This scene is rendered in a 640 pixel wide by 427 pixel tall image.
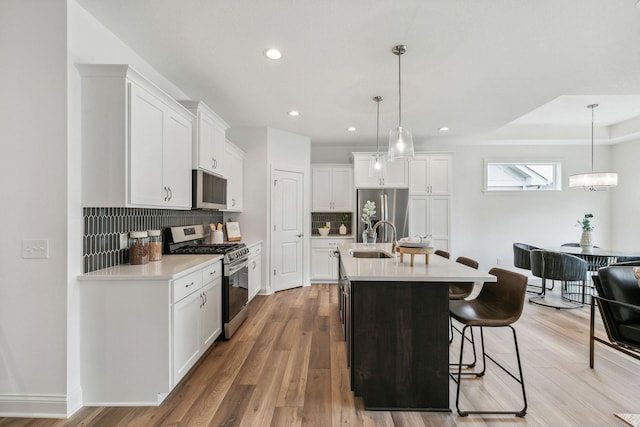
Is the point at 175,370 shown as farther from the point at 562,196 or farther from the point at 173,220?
the point at 562,196

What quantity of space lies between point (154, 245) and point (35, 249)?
2.58ft

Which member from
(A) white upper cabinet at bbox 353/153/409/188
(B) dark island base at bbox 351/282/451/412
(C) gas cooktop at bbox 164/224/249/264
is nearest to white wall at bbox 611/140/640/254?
(A) white upper cabinet at bbox 353/153/409/188

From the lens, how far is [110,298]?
2.00m

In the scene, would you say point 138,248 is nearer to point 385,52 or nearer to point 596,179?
point 385,52

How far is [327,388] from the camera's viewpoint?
2.21 meters

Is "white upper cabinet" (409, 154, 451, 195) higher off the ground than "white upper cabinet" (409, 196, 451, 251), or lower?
higher

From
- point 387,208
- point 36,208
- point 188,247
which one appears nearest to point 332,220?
point 387,208

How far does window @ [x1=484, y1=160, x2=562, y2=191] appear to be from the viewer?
6051mm

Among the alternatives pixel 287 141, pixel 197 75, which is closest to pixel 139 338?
pixel 197 75

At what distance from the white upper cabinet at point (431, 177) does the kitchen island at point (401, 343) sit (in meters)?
3.74

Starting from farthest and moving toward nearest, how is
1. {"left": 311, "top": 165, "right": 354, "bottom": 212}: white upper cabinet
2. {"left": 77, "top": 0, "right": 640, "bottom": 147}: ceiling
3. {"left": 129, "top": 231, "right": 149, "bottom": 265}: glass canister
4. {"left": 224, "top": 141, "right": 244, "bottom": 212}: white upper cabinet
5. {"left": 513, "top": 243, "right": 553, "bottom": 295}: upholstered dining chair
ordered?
{"left": 311, "top": 165, "right": 354, "bottom": 212}: white upper cabinet
{"left": 513, "top": 243, "right": 553, "bottom": 295}: upholstered dining chair
{"left": 224, "top": 141, "right": 244, "bottom": 212}: white upper cabinet
{"left": 129, "top": 231, "right": 149, "bottom": 265}: glass canister
{"left": 77, "top": 0, "right": 640, "bottom": 147}: ceiling

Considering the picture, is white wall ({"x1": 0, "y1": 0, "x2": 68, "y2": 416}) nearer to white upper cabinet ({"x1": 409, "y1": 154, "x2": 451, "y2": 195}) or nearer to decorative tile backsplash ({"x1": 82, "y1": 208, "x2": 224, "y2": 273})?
decorative tile backsplash ({"x1": 82, "y1": 208, "x2": 224, "y2": 273})

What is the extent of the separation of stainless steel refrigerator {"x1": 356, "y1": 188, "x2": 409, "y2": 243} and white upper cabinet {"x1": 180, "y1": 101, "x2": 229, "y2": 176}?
2.74 m

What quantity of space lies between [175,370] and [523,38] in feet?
12.0
